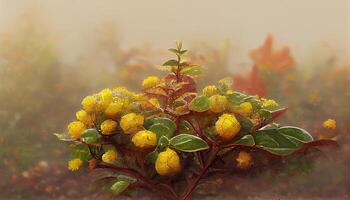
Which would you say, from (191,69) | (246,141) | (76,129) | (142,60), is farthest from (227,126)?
(142,60)

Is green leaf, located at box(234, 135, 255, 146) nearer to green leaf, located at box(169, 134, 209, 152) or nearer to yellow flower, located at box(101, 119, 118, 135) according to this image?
green leaf, located at box(169, 134, 209, 152)

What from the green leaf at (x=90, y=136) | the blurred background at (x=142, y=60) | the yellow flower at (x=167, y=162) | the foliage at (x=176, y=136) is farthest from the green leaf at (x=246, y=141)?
the blurred background at (x=142, y=60)

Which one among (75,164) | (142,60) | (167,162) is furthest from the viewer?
(142,60)

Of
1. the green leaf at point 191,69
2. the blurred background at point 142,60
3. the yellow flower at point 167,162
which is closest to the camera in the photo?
the yellow flower at point 167,162

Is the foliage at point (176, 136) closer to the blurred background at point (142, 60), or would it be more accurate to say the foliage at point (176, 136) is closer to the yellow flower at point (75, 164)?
the yellow flower at point (75, 164)

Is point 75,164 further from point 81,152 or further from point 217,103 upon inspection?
point 217,103

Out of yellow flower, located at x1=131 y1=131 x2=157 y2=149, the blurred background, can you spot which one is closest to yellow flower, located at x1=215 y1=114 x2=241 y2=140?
yellow flower, located at x1=131 y1=131 x2=157 y2=149
